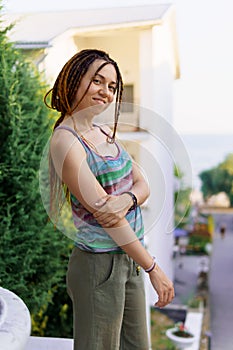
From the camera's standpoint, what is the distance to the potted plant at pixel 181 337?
6.45 meters

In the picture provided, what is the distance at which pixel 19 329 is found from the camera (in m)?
1.28

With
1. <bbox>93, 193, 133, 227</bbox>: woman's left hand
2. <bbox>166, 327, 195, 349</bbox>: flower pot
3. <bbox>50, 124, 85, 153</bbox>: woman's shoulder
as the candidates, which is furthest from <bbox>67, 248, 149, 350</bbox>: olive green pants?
<bbox>166, 327, 195, 349</bbox>: flower pot

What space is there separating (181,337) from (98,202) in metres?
5.59

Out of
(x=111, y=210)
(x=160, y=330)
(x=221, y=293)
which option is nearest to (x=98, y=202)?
(x=111, y=210)

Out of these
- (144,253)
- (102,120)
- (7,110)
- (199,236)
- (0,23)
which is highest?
(0,23)

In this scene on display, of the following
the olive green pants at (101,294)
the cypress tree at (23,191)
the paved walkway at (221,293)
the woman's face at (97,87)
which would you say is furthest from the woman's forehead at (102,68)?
the paved walkway at (221,293)

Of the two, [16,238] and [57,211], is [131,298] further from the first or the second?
[16,238]

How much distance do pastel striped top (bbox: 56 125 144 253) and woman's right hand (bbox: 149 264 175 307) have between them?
0.10 metres

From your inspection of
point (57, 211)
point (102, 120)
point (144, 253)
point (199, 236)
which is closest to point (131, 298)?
point (144, 253)

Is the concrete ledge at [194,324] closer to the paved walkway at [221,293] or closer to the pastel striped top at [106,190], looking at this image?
the paved walkway at [221,293]

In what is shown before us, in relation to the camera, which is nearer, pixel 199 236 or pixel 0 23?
pixel 0 23

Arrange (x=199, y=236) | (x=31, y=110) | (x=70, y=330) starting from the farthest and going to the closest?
(x=199, y=236), (x=70, y=330), (x=31, y=110)

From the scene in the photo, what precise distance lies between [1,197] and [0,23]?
0.85m

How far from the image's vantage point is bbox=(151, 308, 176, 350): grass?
286 inches
